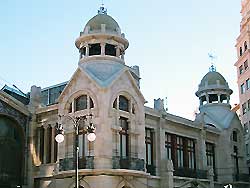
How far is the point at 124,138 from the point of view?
35.3 meters

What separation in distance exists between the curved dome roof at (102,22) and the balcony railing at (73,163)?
33.7 feet

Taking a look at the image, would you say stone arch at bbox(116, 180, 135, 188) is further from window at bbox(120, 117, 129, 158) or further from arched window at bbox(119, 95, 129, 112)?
arched window at bbox(119, 95, 129, 112)

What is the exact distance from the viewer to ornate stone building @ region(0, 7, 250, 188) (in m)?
33.7

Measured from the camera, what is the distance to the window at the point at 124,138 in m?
34.9

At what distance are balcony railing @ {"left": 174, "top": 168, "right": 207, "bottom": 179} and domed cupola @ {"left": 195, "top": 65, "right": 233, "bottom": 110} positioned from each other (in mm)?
9217

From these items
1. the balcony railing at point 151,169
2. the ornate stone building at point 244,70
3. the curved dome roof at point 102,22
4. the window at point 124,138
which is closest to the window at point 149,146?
the balcony railing at point 151,169

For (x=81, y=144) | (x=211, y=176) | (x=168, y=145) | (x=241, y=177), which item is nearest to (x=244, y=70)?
(x=241, y=177)

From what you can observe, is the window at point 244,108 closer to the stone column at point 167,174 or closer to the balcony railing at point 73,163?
the stone column at point 167,174

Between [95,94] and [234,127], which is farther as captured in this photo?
[234,127]

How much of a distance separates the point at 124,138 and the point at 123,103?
8.51 feet

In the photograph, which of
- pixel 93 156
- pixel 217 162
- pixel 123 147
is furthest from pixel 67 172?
pixel 217 162

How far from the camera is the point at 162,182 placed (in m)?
38.5

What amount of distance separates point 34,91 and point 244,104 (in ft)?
90.0

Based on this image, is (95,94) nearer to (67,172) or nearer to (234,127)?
(67,172)
